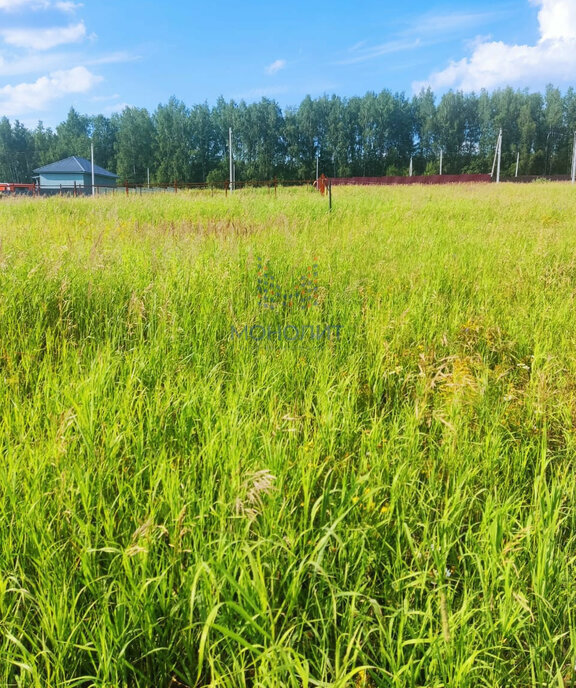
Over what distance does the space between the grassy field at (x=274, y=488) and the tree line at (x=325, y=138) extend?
78169 mm

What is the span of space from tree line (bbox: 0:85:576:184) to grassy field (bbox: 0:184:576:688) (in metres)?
78.2

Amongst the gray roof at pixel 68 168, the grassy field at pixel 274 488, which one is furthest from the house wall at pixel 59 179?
the grassy field at pixel 274 488

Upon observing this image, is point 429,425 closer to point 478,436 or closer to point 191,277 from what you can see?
point 478,436

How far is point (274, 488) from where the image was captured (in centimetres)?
130

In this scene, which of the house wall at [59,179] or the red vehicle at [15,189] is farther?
the house wall at [59,179]

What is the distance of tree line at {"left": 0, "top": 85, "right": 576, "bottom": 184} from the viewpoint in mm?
79312

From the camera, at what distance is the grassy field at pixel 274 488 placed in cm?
115

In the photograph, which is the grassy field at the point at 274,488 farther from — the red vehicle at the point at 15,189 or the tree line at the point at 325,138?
the tree line at the point at 325,138

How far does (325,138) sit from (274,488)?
9205cm

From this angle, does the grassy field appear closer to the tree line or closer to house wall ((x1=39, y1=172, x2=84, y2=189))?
house wall ((x1=39, y1=172, x2=84, y2=189))

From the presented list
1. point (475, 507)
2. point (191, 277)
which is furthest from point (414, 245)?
point (475, 507)

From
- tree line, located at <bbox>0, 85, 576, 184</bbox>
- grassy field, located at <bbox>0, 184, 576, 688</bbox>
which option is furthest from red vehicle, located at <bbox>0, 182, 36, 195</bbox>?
tree line, located at <bbox>0, 85, 576, 184</bbox>

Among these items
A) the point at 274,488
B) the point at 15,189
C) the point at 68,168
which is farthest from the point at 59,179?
the point at 274,488

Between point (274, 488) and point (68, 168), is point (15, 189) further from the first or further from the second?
point (68, 168)
